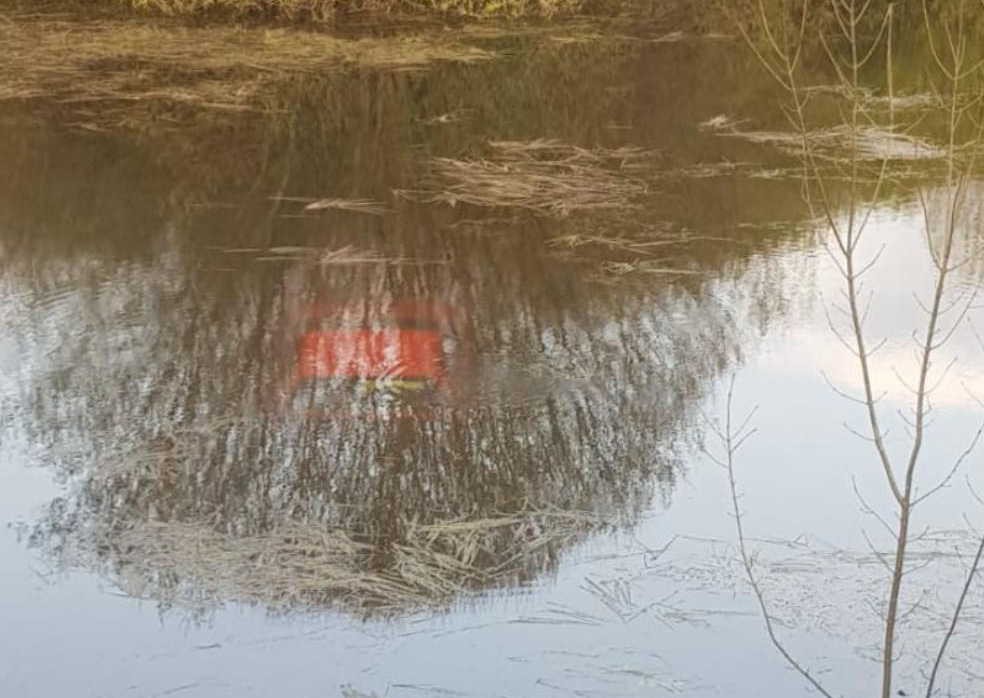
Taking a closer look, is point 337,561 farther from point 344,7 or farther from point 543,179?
point 344,7

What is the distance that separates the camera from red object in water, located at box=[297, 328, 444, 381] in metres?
5.20

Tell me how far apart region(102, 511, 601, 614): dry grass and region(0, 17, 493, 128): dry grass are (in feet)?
15.7

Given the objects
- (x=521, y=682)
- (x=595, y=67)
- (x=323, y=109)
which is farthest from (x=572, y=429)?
(x=595, y=67)

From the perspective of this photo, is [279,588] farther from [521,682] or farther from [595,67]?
[595,67]

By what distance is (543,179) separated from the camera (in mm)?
7508

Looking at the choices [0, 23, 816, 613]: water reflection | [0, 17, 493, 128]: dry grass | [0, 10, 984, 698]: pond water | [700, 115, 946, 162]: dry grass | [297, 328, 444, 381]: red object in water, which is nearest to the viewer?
[0, 10, 984, 698]: pond water

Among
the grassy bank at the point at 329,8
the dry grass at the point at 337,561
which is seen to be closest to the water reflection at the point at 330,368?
the dry grass at the point at 337,561

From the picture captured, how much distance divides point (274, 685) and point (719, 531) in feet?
4.52

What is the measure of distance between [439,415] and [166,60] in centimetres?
603

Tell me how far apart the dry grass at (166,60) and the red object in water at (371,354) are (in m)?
3.40

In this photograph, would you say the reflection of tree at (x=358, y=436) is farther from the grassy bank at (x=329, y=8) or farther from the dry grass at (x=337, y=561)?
the grassy bank at (x=329, y=8)

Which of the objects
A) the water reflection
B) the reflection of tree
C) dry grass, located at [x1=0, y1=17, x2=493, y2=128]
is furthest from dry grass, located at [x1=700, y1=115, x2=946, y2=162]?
dry grass, located at [x1=0, y1=17, x2=493, y2=128]

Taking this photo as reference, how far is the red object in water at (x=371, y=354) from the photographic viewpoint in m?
5.20

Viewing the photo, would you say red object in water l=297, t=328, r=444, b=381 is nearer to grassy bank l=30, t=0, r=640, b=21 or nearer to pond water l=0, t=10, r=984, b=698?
pond water l=0, t=10, r=984, b=698
